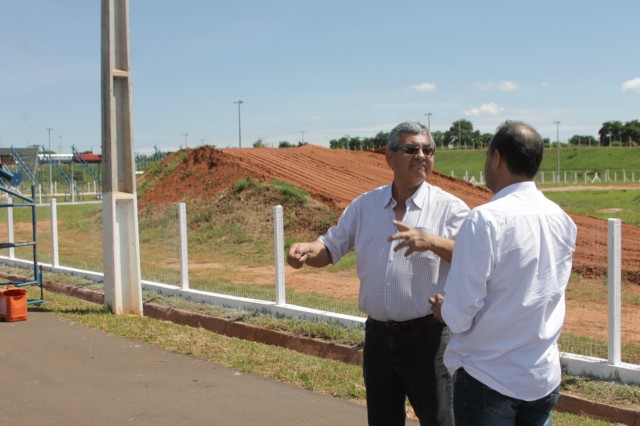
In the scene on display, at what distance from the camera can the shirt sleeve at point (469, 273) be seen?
9.48 feet

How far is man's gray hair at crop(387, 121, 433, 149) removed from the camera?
401 centimetres

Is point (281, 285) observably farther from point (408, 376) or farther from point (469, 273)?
point (469, 273)

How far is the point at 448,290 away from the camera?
301 centimetres

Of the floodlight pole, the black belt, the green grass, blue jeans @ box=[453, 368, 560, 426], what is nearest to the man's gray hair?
the black belt

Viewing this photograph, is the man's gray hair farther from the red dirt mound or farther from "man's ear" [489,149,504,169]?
the red dirt mound

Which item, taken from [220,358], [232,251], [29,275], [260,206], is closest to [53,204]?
[29,275]

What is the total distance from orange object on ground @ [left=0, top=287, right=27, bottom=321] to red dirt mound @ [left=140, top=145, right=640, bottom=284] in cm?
939

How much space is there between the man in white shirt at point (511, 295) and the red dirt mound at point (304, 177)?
13113mm

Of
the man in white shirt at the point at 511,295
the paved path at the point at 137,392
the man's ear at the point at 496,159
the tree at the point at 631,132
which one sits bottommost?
the paved path at the point at 137,392

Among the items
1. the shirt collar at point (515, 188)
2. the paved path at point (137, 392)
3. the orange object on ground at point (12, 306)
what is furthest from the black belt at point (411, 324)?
the orange object on ground at point (12, 306)

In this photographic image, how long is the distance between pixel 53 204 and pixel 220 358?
8.67 metres

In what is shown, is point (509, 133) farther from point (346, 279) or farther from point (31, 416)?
point (346, 279)

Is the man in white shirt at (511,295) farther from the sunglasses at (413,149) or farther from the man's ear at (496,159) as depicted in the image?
the sunglasses at (413,149)

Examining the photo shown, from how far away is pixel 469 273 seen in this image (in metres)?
2.91
